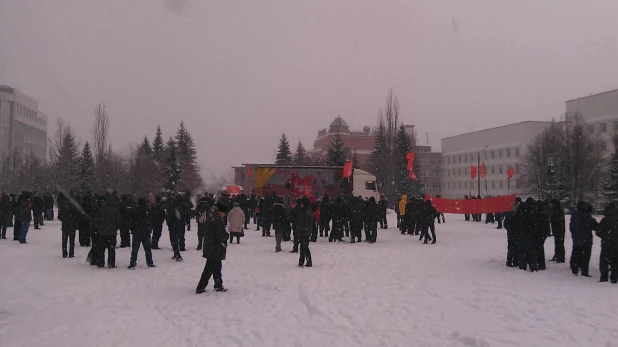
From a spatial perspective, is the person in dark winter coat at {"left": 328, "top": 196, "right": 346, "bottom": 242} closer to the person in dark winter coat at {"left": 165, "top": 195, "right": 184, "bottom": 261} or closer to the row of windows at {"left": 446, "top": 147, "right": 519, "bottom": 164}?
the person in dark winter coat at {"left": 165, "top": 195, "right": 184, "bottom": 261}

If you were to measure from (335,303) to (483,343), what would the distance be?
2.96 m

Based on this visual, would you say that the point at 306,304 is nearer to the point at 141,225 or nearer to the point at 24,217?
the point at 141,225

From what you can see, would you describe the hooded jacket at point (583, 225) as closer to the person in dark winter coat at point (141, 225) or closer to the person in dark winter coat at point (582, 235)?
the person in dark winter coat at point (582, 235)

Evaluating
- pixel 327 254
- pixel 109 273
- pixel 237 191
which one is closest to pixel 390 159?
pixel 237 191

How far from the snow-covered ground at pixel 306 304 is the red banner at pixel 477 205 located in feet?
25.4

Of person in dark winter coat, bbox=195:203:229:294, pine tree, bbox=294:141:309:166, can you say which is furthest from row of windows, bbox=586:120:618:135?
person in dark winter coat, bbox=195:203:229:294

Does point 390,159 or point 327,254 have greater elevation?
point 390,159

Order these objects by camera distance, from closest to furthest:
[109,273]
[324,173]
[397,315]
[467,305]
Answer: [397,315] → [467,305] → [109,273] → [324,173]

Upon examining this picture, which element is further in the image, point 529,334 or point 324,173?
point 324,173

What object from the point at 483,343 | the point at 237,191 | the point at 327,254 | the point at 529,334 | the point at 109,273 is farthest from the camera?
the point at 237,191

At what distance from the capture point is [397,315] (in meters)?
7.90

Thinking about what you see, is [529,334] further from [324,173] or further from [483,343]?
[324,173]

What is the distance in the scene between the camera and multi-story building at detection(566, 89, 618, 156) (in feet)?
210

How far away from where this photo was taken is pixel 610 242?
32.7 ft
